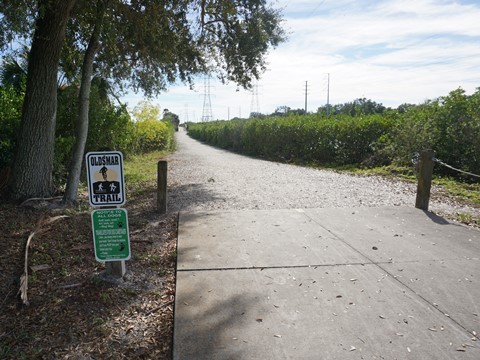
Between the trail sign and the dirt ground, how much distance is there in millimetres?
870

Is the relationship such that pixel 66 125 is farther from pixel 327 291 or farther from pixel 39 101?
pixel 327 291

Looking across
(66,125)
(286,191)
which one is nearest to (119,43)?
(66,125)

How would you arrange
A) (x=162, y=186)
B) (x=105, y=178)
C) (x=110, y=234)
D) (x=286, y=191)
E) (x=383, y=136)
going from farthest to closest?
(x=383, y=136), (x=286, y=191), (x=162, y=186), (x=110, y=234), (x=105, y=178)

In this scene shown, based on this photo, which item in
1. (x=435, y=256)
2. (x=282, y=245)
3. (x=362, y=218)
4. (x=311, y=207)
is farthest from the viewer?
(x=311, y=207)

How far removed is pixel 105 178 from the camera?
11.1 feet

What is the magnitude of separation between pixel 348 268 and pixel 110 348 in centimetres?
260

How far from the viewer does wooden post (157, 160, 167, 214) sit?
6.48 m

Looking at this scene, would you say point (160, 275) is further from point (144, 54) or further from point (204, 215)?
point (144, 54)

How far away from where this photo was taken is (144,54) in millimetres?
8617

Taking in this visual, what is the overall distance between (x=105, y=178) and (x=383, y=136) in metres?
12.5

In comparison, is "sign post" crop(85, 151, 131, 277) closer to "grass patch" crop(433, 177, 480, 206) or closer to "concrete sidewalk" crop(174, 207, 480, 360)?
"concrete sidewalk" crop(174, 207, 480, 360)

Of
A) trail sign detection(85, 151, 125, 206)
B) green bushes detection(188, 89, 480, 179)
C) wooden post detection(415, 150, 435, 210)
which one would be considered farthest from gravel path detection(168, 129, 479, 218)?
trail sign detection(85, 151, 125, 206)

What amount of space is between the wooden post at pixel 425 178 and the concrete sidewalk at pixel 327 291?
102 cm

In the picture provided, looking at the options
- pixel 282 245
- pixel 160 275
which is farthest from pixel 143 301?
pixel 282 245
